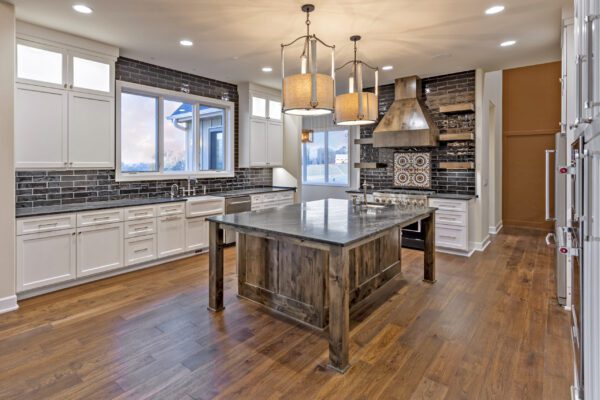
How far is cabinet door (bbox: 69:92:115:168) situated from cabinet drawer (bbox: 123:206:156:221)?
0.64 meters

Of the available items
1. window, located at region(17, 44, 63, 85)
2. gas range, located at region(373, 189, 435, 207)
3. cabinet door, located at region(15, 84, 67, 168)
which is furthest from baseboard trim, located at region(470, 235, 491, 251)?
window, located at region(17, 44, 63, 85)

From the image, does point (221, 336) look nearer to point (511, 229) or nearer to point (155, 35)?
point (155, 35)

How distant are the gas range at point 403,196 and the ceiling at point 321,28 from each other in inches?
77.6

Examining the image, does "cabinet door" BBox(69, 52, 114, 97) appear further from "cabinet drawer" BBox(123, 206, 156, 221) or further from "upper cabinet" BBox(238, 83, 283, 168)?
"upper cabinet" BBox(238, 83, 283, 168)

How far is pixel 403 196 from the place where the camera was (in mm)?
5559

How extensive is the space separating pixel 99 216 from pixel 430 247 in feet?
12.4

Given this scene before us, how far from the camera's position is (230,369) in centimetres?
223

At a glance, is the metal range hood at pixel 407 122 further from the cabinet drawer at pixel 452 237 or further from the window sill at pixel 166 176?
the window sill at pixel 166 176

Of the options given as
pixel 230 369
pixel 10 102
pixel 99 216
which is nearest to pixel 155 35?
pixel 10 102

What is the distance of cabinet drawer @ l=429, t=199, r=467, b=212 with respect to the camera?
16.5 feet

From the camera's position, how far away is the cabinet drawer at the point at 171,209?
14.9 feet

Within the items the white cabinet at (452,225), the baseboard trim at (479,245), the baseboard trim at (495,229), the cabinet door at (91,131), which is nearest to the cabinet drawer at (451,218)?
the white cabinet at (452,225)

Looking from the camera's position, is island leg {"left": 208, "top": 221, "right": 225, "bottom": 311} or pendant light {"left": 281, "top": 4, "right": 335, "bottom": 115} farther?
island leg {"left": 208, "top": 221, "right": 225, "bottom": 311}

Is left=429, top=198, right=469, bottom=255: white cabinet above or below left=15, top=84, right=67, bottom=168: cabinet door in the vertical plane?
below
